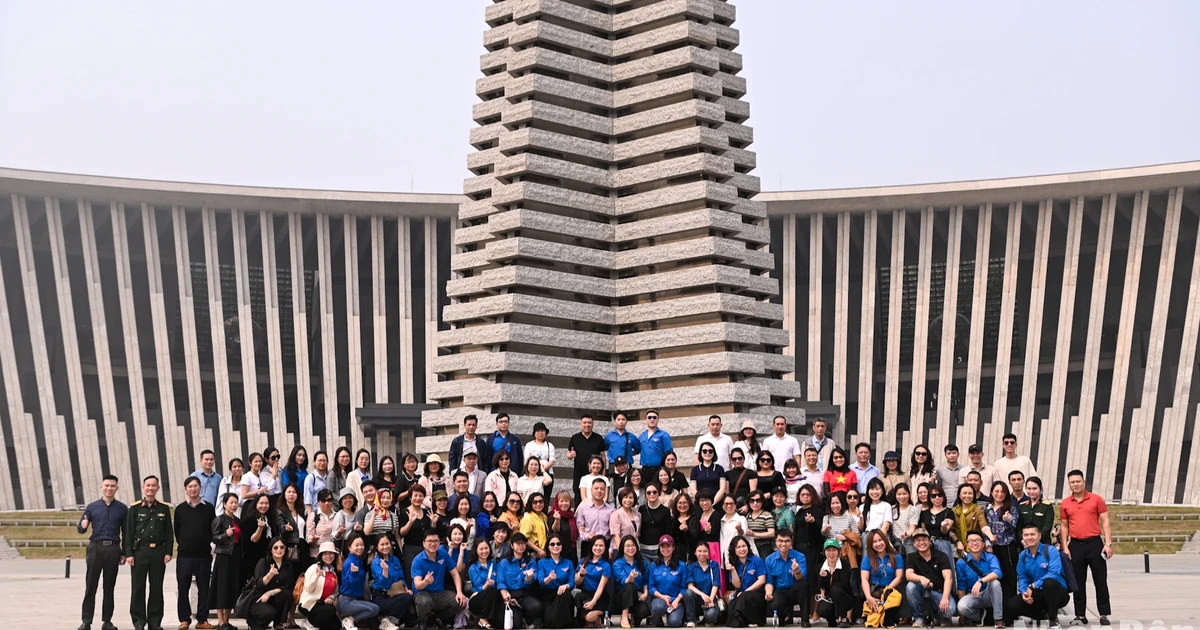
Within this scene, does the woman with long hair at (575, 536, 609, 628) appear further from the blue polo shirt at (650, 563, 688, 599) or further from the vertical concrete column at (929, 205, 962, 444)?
the vertical concrete column at (929, 205, 962, 444)

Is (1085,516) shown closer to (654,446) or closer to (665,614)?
(665,614)

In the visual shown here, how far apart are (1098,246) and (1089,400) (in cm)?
485

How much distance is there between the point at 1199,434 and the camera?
39344 mm

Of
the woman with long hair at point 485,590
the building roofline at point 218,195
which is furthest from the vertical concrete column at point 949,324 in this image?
the woman with long hair at point 485,590

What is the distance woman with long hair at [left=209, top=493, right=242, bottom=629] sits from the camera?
1259 centimetres

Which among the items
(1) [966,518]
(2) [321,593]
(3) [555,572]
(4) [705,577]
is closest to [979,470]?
(1) [966,518]

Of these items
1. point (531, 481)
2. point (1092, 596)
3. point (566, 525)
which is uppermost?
point (531, 481)

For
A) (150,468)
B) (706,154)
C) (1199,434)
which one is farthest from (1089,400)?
(150,468)

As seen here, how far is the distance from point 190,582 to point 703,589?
505cm

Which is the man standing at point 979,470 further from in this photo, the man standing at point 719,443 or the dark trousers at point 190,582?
the dark trousers at point 190,582

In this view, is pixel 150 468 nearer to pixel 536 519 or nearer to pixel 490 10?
pixel 490 10

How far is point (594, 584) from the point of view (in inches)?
507

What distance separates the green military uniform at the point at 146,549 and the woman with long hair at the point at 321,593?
61.7 inches

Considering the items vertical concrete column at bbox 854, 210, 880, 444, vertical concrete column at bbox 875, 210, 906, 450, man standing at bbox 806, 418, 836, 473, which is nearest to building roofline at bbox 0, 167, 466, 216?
vertical concrete column at bbox 854, 210, 880, 444
